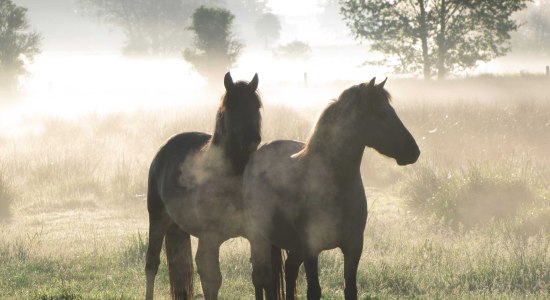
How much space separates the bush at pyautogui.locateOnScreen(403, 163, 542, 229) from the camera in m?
12.5

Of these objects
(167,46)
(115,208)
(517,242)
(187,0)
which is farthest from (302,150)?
(187,0)

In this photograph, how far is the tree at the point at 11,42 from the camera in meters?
32.3

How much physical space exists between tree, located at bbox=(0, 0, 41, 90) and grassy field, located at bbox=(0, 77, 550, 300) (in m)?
9.91

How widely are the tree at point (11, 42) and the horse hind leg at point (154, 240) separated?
89.8 feet

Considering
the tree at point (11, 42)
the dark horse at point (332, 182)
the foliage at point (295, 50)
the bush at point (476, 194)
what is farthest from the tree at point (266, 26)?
the dark horse at point (332, 182)

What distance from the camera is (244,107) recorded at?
19.2 feet

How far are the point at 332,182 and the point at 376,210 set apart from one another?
870cm

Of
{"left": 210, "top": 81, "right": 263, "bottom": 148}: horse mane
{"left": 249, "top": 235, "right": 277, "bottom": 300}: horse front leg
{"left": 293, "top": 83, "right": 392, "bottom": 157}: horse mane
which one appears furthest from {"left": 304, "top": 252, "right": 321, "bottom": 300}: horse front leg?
{"left": 210, "top": 81, "right": 263, "bottom": 148}: horse mane

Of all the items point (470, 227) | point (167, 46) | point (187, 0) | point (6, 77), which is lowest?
point (470, 227)

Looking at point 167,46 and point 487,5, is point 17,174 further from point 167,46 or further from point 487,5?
point 167,46

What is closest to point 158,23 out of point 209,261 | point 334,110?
point 209,261

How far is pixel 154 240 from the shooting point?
7.36 meters

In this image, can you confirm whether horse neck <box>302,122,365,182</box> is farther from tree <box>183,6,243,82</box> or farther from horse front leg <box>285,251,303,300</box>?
tree <box>183,6,243,82</box>

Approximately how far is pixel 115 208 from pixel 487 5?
21610 mm
